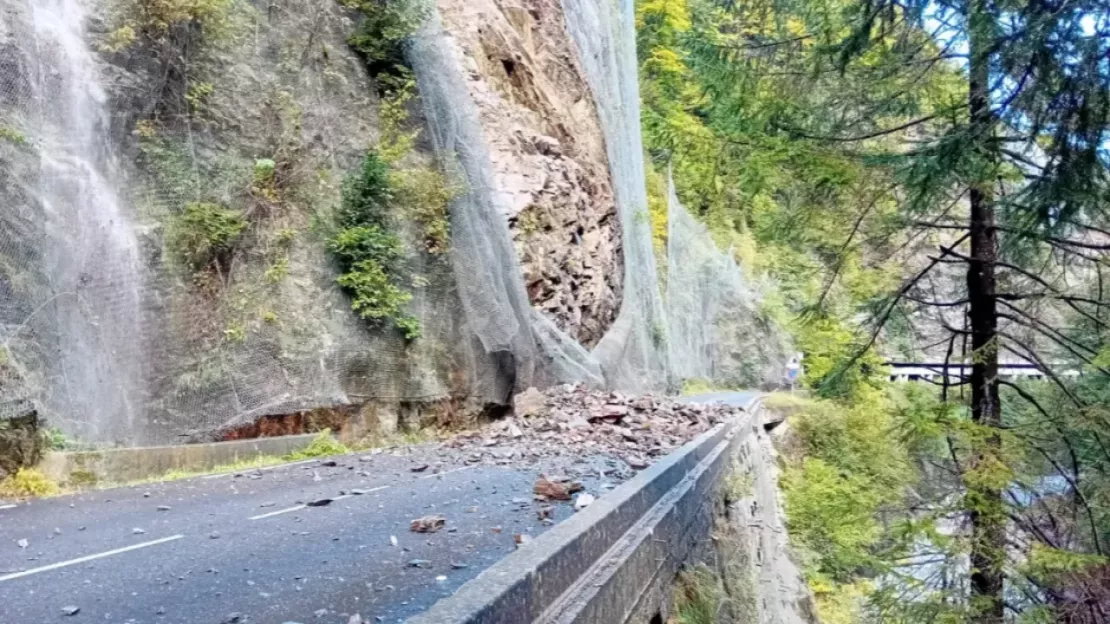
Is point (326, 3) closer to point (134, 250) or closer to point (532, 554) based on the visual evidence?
point (134, 250)

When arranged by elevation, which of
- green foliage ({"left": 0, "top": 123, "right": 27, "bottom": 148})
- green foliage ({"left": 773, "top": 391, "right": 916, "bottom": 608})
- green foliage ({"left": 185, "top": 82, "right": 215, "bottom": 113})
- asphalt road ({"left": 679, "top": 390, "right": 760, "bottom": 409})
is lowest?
green foliage ({"left": 773, "top": 391, "right": 916, "bottom": 608})

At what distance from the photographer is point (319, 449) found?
8586mm

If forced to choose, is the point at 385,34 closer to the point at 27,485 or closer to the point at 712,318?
the point at 27,485

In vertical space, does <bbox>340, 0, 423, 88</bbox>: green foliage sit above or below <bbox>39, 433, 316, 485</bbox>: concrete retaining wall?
above

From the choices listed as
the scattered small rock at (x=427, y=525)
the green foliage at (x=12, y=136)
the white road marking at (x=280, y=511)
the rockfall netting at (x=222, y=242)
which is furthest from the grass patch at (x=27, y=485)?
the scattered small rock at (x=427, y=525)

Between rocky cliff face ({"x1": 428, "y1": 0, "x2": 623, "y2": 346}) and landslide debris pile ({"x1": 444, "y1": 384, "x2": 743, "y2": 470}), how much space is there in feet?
11.5

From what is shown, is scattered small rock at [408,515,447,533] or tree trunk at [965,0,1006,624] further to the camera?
tree trunk at [965,0,1006,624]

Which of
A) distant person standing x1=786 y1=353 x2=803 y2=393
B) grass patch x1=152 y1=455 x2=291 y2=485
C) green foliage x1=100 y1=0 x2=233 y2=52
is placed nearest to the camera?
grass patch x1=152 y1=455 x2=291 y2=485

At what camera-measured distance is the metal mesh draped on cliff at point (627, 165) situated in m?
13.9

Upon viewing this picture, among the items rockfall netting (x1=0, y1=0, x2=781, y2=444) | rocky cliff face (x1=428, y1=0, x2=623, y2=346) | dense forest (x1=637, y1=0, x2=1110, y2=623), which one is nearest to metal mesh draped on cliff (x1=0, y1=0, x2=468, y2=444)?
rockfall netting (x1=0, y1=0, x2=781, y2=444)

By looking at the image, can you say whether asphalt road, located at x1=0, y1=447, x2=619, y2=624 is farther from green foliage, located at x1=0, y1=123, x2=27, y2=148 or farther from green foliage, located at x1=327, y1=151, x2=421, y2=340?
green foliage, located at x1=327, y1=151, x2=421, y2=340

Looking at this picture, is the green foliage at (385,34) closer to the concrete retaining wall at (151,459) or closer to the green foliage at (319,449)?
the green foliage at (319,449)

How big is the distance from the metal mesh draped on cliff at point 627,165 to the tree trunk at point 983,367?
24.1 ft

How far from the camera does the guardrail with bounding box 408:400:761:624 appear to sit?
2127 millimetres
